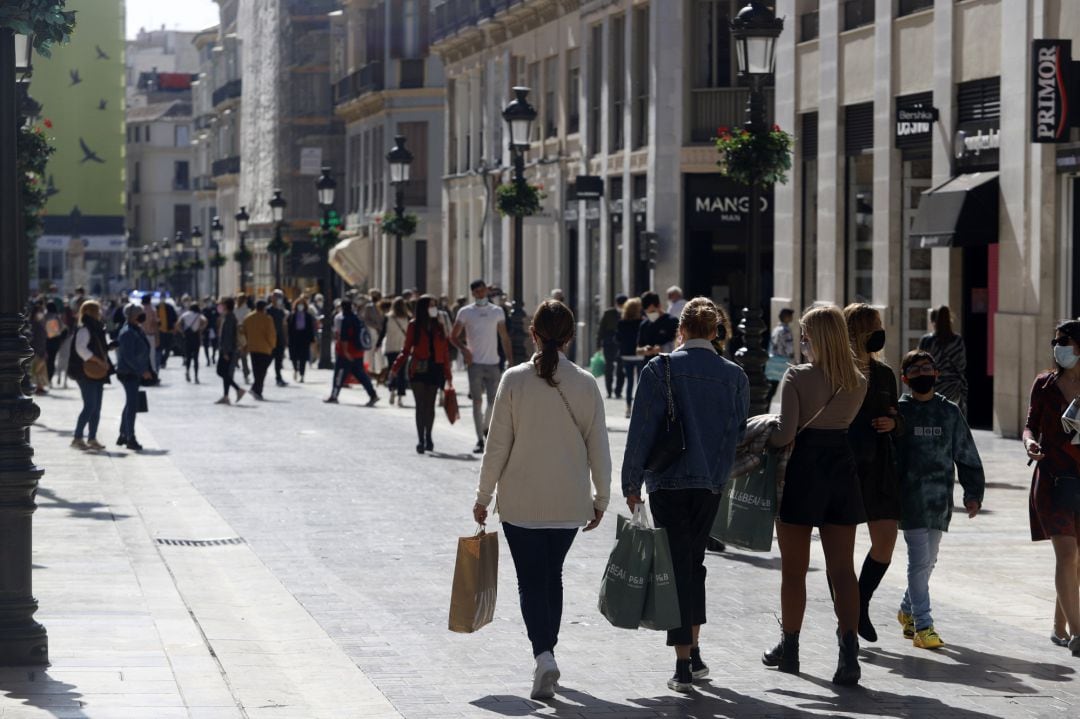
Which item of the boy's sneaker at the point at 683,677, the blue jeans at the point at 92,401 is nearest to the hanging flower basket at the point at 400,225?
the blue jeans at the point at 92,401

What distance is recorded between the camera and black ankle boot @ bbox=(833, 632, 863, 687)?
9.23m

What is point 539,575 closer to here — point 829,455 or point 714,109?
point 829,455

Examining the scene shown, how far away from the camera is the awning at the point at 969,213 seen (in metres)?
Answer: 25.1

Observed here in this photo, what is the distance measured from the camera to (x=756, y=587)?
12430 mm

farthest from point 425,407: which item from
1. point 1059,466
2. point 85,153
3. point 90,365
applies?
point 85,153

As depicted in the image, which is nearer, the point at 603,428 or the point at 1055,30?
the point at 603,428

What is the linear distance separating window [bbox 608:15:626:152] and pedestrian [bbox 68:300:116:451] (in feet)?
67.7

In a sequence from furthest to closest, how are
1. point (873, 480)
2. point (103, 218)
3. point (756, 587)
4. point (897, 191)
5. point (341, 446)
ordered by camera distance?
point (103, 218), point (897, 191), point (341, 446), point (756, 587), point (873, 480)

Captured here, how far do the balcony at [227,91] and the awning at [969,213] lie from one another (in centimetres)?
8223

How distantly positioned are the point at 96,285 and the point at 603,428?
140 m

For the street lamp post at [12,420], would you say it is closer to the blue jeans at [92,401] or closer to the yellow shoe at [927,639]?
the yellow shoe at [927,639]

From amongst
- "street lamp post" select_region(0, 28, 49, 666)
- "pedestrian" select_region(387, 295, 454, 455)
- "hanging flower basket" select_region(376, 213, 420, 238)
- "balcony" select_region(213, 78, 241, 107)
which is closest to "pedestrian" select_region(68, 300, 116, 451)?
"pedestrian" select_region(387, 295, 454, 455)

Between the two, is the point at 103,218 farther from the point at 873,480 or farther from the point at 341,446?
the point at 873,480

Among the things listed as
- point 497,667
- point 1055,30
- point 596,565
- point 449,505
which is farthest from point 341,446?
point 497,667
